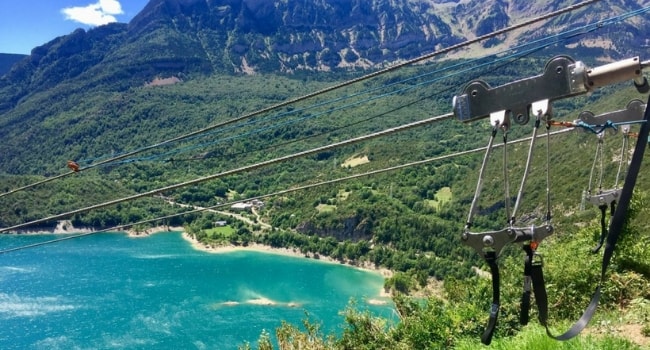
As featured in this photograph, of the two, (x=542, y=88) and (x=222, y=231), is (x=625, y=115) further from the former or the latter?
(x=222, y=231)

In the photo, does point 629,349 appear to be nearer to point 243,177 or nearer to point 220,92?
point 243,177

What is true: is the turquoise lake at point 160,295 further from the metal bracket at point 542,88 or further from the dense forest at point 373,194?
the metal bracket at point 542,88

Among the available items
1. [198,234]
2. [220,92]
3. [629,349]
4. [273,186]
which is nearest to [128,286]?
[198,234]

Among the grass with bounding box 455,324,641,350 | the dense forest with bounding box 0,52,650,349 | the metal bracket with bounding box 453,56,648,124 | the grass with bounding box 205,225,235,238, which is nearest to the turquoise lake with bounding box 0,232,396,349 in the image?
the grass with bounding box 205,225,235,238

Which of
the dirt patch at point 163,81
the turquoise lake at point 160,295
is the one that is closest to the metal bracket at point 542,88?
the turquoise lake at point 160,295

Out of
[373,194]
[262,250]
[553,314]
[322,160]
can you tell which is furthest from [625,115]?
[322,160]
